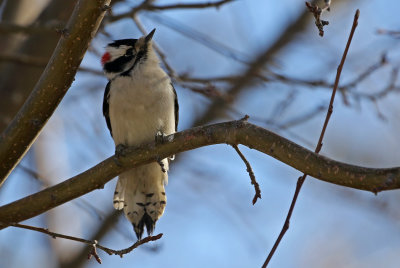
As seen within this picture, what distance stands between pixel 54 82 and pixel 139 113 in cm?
134

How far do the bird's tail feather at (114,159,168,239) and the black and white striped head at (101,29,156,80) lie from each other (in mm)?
919

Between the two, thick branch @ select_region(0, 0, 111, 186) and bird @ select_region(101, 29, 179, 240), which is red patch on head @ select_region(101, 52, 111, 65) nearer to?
bird @ select_region(101, 29, 179, 240)

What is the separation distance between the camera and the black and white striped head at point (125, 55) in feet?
17.8

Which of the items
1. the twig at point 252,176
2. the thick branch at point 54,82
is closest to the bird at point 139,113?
the thick branch at point 54,82

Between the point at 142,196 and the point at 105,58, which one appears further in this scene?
the point at 105,58

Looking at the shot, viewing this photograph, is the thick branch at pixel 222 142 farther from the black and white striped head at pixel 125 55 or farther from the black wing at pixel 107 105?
the black and white striped head at pixel 125 55

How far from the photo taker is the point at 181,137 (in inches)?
145

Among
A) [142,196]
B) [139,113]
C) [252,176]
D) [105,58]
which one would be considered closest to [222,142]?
[252,176]

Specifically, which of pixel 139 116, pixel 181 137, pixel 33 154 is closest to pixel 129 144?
pixel 139 116

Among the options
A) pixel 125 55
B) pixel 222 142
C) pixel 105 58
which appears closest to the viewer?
pixel 222 142

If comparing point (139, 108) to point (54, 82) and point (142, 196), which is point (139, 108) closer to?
point (142, 196)

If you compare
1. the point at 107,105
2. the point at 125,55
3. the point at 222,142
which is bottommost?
the point at 222,142

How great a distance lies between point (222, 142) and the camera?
3518 mm

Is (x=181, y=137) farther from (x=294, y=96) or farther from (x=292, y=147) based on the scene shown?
(x=294, y=96)
